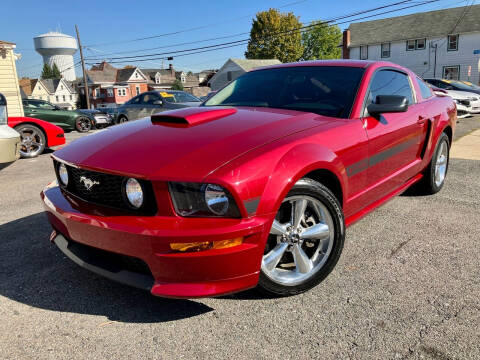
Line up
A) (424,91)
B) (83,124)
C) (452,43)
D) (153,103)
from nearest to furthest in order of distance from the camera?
(424,91) → (153,103) → (83,124) → (452,43)

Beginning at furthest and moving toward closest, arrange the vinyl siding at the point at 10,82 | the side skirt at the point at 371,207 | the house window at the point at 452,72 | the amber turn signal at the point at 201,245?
the house window at the point at 452,72
the vinyl siding at the point at 10,82
the side skirt at the point at 371,207
the amber turn signal at the point at 201,245

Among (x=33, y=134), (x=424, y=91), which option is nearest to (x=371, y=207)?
(x=424, y=91)

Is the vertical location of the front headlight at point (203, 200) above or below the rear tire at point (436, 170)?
above

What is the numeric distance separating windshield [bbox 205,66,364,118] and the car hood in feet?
0.89

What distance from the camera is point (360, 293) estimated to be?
239 cm

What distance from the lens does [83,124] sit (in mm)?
14219

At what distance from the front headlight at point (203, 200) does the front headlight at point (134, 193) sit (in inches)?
7.9

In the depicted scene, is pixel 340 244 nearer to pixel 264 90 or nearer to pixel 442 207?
pixel 264 90

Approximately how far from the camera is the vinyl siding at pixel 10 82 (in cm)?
1421

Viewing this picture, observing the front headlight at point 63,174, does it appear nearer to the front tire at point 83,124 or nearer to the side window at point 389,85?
the side window at point 389,85

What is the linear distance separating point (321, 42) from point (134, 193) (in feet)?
211

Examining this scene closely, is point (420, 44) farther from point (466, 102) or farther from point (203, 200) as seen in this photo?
point (203, 200)

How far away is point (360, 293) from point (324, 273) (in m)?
0.24

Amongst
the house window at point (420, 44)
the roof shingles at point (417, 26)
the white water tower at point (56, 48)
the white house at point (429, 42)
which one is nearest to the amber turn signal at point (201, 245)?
the white house at point (429, 42)
